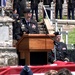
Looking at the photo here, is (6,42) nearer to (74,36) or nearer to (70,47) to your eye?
(70,47)

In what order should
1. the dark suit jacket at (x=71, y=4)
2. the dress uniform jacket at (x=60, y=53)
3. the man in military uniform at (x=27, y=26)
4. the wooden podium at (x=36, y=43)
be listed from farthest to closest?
the dark suit jacket at (x=71, y=4) < the man in military uniform at (x=27, y=26) < the dress uniform jacket at (x=60, y=53) < the wooden podium at (x=36, y=43)

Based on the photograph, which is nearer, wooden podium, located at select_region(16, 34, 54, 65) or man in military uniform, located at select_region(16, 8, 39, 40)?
wooden podium, located at select_region(16, 34, 54, 65)

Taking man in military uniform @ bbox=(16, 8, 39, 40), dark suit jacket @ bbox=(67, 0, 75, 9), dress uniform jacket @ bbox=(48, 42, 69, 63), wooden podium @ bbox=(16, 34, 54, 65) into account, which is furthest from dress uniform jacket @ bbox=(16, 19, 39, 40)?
dark suit jacket @ bbox=(67, 0, 75, 9)

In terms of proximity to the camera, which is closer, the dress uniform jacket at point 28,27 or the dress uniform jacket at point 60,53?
the dress uniform jacket at point 60,53

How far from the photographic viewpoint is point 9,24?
1353 cm

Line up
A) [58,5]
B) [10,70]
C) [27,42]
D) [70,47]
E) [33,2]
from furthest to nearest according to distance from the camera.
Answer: [58,5], [33,2], [70,47], [27,42], [10,70]

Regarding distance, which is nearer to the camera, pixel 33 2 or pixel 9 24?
pixel 9 24

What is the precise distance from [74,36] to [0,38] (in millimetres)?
7792

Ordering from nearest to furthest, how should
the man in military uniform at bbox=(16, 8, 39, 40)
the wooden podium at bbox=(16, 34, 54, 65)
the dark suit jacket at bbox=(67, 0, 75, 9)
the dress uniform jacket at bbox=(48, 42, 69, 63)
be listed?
the wooden podium at bbox=(16, 34, 54, 65) < the dress uniform jacket at bbox=(48, 42, 69, 63) < the man in military uniform at bbox=(16, 8, 39, 40) < the dark suit jacket at bbox=(67, 0, 75, 9)

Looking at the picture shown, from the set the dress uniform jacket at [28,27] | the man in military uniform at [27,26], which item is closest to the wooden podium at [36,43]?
the man in military uniform at [27,26]

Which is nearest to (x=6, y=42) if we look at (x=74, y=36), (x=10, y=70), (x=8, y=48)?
(x=8, y=48)

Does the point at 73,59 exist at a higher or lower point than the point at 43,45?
lower

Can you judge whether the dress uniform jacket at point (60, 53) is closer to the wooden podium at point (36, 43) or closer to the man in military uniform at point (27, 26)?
the man in military uniform at point (27, 26)

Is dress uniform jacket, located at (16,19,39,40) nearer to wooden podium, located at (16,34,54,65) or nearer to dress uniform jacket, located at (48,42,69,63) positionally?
dress uniform jacket, located at (48,42,69,63)
